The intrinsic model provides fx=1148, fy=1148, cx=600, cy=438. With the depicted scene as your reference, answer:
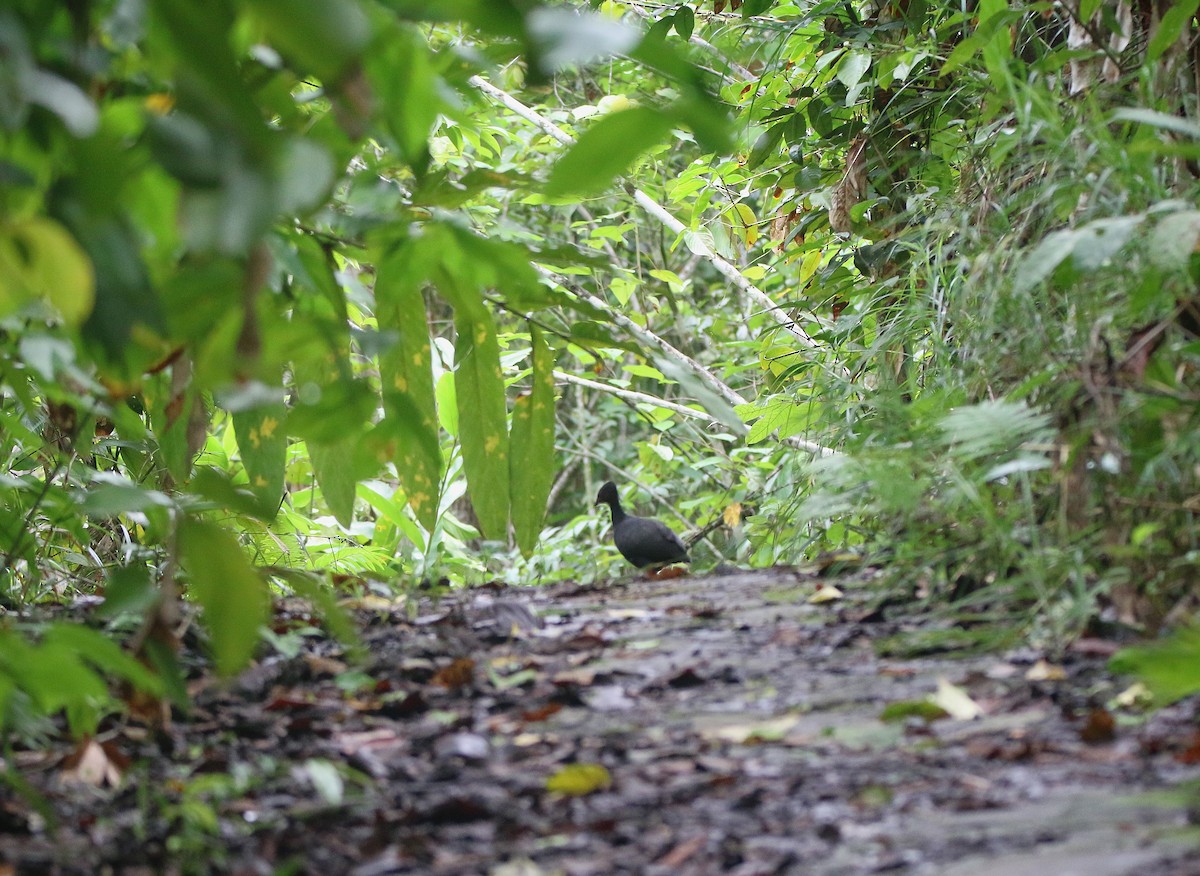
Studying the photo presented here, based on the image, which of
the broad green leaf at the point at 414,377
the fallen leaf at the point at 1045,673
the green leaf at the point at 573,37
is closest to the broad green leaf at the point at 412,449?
the broad green leaf at the point at 414,377

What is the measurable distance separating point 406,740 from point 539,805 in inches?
11.8

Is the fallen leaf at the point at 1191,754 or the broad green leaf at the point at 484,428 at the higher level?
the broad green leaf at the point at 484,428

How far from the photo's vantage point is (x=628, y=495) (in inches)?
244

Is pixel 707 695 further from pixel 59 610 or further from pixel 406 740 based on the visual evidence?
pixel 59 610

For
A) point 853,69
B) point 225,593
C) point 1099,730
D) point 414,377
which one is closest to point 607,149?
point 225,593

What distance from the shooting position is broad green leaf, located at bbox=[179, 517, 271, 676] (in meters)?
1.13

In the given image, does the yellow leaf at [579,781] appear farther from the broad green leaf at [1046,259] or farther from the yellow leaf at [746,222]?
the yellow leaf at [746,222]

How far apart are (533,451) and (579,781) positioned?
0.79m

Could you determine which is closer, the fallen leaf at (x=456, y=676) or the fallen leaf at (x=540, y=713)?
the fallen leaf at (x=540, y=713)

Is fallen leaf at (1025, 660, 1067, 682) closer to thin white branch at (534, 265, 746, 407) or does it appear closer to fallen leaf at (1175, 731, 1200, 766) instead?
fallen leaf at (1175, 731, 1200, 766)

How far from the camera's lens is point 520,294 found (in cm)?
166

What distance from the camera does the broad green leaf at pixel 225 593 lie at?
1.13 meters

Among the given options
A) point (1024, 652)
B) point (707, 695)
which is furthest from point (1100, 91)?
point (707, 695)

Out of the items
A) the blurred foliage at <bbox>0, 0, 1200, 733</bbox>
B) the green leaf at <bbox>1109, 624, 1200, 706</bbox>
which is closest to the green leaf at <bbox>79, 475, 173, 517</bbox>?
the blurred foliage at <bbox>0, 0, 1200, 733</bbox>
